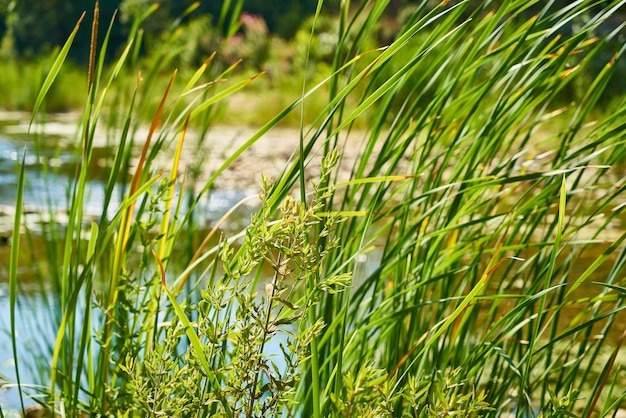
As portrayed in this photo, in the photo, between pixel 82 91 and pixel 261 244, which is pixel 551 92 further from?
pixel 82 91

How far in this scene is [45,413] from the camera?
161 centimetres

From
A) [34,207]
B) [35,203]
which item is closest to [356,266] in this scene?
[35,203]

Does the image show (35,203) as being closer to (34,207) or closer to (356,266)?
(34,207)

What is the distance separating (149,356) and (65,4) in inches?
→ 910

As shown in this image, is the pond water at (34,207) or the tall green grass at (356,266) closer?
the tall green grass at (356,266)

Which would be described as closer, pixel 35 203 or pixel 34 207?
pixel 35 203

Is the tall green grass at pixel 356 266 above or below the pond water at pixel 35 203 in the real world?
above

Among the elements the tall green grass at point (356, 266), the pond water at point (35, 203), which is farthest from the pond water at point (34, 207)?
the tall green grass at point (356, 266)

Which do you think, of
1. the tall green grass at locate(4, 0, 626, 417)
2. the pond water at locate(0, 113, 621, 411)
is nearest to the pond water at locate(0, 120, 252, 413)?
the pond water at locate(0, 113, 621, 411)

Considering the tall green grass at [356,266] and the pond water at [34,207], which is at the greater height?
the tall green grass at [356,266]

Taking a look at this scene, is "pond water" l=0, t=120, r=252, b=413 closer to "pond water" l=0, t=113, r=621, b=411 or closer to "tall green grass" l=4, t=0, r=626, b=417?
"pond water" l=0, t=113, r=621, b=411

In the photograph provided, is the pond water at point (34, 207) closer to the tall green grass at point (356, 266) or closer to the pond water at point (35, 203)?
the pond water at point (35, 203)

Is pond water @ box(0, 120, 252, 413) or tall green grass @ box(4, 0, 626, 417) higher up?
tall green grass @ box(4, 0, 626, 417)

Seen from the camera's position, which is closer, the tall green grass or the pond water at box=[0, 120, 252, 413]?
the tall green grass
